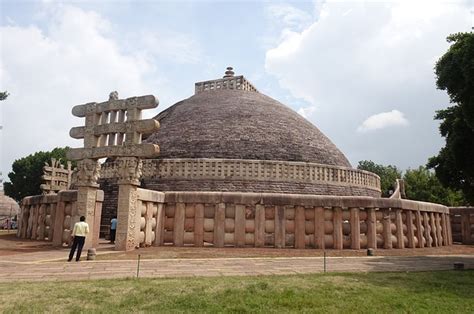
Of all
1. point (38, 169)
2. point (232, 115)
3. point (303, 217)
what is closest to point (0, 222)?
point (38, 169)

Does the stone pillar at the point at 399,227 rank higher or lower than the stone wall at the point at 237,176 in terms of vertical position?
lower

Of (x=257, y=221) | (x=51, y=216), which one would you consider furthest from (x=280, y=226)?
(x=51, y=216)

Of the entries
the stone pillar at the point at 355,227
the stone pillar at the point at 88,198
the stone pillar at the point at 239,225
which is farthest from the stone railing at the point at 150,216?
the stone pillar at the point at 355,227

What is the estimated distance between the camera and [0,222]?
37.3 m

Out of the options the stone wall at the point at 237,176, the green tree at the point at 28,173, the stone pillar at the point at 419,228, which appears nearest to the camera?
the stone pillar at the point at 419,228

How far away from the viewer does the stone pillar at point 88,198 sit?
11.0m

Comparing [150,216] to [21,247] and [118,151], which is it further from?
[21,247]

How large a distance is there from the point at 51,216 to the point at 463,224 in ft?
50.9

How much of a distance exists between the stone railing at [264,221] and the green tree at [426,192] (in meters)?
25.9

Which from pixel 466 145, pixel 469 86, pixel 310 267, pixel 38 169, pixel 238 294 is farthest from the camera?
pixel 38 169

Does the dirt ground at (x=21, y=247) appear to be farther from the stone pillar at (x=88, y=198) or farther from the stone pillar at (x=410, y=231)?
the stone pillar at (x=410, y=231)

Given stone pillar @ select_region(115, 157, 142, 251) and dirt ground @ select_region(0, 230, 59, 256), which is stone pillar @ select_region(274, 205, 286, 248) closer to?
stone pillar @ select_region(115, 157, 142, 251)

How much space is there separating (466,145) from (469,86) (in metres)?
2.41

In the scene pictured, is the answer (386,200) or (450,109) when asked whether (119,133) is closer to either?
(386,200)
